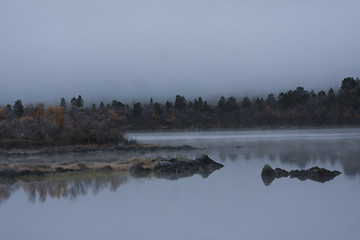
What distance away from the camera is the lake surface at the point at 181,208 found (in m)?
10.8

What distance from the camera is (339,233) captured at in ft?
34.1

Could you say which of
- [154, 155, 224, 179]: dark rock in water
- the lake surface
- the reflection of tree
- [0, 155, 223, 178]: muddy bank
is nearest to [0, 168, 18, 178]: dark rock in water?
[0, 155, 223, 178]: muddy bank

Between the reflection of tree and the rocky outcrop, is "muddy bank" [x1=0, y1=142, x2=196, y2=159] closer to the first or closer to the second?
the rocky outcrop

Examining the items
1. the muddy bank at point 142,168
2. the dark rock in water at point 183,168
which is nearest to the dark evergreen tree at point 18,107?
A: the muddy bank at point 142,168

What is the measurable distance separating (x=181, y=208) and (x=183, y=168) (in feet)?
30.7

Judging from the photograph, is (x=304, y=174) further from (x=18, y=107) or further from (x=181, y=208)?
(x=18, y=107)

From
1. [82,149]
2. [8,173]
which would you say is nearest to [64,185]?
[8,173]

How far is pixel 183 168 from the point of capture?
22.9 metres

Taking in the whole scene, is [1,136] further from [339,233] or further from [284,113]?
[284,113]

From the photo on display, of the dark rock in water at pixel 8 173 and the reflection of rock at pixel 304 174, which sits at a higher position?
the dark rock in water at pixel 8 173

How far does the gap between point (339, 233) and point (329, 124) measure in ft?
329

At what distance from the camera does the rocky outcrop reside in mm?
21698

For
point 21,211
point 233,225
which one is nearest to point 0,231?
point 21,211

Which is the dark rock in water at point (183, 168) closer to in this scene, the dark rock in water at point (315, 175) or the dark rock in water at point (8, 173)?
the dark rock in water at point (315, 175)
